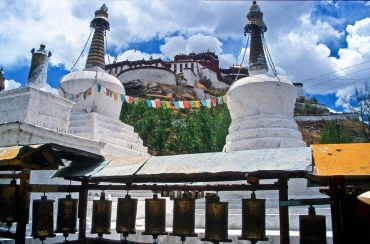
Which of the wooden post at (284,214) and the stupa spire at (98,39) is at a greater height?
the stupa spire at (98,39)

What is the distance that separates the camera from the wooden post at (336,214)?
12.7 feet

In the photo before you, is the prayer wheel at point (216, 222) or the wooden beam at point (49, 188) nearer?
the prayer wheel at point (216, 222)

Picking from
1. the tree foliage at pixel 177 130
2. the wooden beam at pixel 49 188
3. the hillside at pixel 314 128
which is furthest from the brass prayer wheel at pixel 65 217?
the hillside at pixel 314 128

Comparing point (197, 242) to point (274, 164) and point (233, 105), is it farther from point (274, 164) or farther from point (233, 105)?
point (233, 105)

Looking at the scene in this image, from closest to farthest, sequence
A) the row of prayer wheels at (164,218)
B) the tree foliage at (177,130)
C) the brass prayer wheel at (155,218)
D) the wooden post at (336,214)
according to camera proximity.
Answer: the wooden post at (336,214) < the row of prayer wheels at (164,218) < the brass prayer wheel at (155,218) < the tree foliage at (177,130)

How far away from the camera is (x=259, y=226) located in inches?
171

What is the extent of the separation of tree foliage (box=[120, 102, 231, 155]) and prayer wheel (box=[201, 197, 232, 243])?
17722 mm

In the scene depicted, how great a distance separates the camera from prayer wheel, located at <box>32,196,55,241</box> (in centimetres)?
488

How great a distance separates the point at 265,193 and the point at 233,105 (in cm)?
464

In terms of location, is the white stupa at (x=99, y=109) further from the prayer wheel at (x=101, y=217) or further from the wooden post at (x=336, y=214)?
the wooden post at (x=336, y=214)

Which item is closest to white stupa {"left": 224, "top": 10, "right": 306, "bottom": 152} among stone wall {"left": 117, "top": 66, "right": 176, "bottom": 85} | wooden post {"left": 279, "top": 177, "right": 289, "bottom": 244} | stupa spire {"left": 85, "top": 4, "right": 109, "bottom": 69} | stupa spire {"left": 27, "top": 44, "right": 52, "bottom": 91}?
stupa spire {"left": 27, "top": 44, "right": 52, "bottom": 91}

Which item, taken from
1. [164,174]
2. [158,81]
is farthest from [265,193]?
[158,81]

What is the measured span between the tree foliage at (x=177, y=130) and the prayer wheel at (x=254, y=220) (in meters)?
17.9

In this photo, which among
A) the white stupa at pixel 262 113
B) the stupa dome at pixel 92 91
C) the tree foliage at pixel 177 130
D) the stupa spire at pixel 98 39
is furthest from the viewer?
the tree foliage at pixel 177 130
